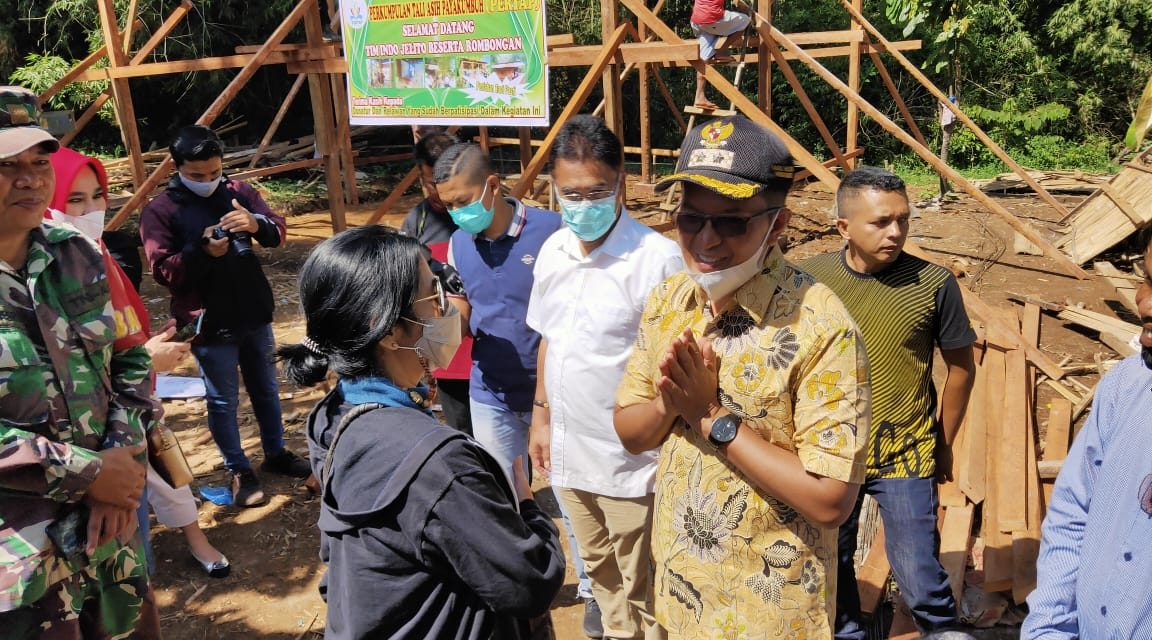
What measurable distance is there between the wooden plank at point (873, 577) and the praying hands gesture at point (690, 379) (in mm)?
2073

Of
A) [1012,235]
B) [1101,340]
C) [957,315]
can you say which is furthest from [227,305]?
[1012,235]

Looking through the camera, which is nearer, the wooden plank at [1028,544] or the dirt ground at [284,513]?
the wooden plank at [1028,544]

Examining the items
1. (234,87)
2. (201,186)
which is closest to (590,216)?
(201,186)

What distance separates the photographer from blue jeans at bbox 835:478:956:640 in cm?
286

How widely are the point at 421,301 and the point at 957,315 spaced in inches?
82.2

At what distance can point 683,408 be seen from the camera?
69.1 inches

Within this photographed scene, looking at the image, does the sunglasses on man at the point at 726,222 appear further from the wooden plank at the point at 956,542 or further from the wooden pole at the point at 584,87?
the wooden pole at the point at 584,87

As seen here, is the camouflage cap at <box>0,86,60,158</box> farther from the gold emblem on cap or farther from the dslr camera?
the gold emblem on cap

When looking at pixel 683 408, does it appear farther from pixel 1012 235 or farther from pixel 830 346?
pixel 1012 235

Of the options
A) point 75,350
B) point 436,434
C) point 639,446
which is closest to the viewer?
point 436,434

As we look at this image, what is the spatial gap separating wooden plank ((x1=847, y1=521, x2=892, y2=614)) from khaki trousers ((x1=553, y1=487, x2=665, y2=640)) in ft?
3.42

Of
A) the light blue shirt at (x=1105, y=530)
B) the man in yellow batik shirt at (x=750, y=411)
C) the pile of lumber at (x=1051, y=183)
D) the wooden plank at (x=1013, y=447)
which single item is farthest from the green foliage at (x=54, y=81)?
the pile of lumber at (x=1051, y=183)

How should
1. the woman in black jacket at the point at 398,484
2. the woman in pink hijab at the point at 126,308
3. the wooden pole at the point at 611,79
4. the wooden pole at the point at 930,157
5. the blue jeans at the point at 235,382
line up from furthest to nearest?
the wooden pole at the point at 930,157, the wooden pole at the point at 611,79, the blue jeans at the point at 235,382, the woman in pink hijab at the point at 126,308, the woman in black jacket at the point at 398,484

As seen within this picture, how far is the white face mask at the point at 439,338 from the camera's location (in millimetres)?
1828
